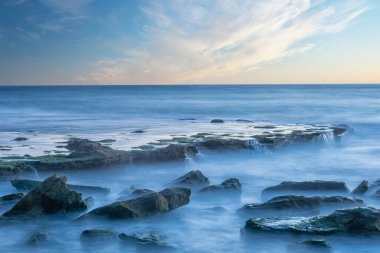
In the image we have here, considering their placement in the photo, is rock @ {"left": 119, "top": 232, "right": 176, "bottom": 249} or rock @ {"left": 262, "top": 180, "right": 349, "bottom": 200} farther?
rock @ {"left": 262, "top": 180, "right": 349, "bottom": 200}

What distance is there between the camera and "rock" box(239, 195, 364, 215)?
12.2 meters

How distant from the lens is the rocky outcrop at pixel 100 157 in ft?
57.3

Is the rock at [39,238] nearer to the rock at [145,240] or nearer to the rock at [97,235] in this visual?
the rock at [97,235]

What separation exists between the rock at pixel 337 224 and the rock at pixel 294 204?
4.48 feet

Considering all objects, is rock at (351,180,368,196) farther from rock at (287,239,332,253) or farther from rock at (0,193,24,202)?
rock at (0,193,24,202)

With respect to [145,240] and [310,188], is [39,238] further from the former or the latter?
[310,188]

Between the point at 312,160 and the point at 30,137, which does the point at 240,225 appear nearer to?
the point at 312,160

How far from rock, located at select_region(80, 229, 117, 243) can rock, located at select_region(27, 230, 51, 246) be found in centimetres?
77

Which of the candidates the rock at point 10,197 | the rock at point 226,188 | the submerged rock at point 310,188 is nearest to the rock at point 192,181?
the rock at point 226,188

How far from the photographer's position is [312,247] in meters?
9.70

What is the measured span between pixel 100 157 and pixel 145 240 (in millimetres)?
8577

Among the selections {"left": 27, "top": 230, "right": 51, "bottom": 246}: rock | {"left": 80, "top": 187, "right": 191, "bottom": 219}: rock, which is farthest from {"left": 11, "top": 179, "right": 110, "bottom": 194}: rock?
{"left": 27, "top": 230, "right": 51, "bottom": 246}: rock

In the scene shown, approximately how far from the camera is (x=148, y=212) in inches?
471

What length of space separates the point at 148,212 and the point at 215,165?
8.35m
